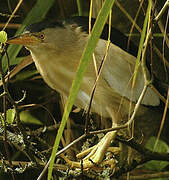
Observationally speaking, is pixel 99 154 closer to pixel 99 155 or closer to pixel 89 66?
pixel 99 155

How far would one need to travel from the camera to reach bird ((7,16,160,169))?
56.8 inches

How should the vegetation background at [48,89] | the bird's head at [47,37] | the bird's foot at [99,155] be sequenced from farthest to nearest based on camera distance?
the vegetation background at [48,89] < the bird's head at [47,37] < the bird's foot at [99,155]

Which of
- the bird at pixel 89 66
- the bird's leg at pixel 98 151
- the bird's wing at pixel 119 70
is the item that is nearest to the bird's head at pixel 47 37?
the bird at pixel 89 66

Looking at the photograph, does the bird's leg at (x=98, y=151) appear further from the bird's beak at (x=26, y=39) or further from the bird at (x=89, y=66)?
the bird's beak at (x=26, y=39)

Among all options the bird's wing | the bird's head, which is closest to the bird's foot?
the bird's wing

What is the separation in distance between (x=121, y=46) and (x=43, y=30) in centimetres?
29

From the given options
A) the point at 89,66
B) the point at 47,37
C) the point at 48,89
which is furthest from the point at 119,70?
the point at 48,89

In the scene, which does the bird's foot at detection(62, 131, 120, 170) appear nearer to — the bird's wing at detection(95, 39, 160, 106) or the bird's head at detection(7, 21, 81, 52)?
the bird's wing at detection(95, 39, 160, 106)

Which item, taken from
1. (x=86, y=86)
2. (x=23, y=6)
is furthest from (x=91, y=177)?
(x=23, y=6)

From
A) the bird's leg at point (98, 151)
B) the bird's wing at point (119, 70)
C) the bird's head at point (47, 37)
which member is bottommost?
the bird's leg at point (98, 151)

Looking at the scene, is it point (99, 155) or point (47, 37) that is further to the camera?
point (47, 37)

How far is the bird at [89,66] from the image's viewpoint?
4.73 ft

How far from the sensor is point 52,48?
4.90 feet

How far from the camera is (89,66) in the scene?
1.45 m
